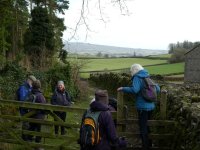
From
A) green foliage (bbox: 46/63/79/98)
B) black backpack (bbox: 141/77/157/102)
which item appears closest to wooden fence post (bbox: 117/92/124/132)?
black backpack (bbox: 141/77/157/102)

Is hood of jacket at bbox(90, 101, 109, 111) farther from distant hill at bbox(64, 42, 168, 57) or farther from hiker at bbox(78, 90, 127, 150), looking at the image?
distant hill at bbox(64, 42, 168, 57)

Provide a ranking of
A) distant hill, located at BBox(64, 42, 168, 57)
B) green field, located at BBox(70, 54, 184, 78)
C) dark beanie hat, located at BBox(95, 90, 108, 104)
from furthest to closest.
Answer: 1. green field, located at BBox(70, 54, 184, 78)
2. distant hill, located at BBox(64, 42, 168, 57)
3. dark beanie hat, located at BBox(95, 90, 108, 104)

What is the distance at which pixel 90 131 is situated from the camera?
5551mm

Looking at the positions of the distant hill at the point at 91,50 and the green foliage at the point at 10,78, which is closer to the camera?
the distant hill at the point at 91,50

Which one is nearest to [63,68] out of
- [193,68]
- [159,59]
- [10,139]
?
[10,139]

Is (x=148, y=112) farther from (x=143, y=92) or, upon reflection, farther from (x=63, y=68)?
(x=63, y=68)

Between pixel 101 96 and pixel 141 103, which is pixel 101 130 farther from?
pixel 141 103

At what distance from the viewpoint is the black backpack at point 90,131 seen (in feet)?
18.2

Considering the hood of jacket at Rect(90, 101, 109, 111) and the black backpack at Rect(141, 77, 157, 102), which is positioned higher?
the black backpack at Rect(141, 77, 157, 102)

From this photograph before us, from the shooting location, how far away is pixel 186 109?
7633 mm

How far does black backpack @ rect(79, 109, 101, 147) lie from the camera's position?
5543 millimetres

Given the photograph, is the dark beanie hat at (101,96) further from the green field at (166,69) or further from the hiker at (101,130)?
the green field at (166,69)

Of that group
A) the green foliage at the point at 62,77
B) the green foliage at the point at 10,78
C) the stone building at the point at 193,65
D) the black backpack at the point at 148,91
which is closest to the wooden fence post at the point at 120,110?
the black backpack at the point at 148,91

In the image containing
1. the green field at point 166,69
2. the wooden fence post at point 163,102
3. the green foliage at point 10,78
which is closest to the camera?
the wooden fence post at point 163,102
